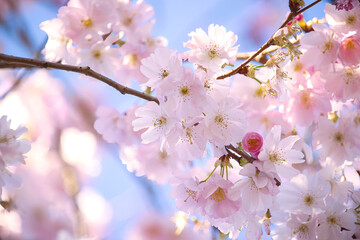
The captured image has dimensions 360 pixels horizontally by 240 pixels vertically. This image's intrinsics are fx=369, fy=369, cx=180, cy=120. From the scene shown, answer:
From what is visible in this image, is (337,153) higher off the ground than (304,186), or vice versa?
(337,153)

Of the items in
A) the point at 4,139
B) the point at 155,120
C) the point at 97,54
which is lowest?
the point at 155,120

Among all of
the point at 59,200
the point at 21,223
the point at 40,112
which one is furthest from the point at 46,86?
the point at 21,223

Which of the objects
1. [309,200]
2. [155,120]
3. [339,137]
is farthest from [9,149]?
[339,137]

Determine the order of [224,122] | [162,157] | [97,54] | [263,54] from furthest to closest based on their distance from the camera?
[162,157] < [97,54] < [263,54] < [224,122]

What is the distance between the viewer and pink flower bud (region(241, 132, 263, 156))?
41.0 inches

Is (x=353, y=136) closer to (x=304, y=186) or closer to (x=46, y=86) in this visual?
(x=304, y=186)

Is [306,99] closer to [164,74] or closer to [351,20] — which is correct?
[351,20]

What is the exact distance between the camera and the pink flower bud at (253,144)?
3.42ft

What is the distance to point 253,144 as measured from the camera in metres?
1.04

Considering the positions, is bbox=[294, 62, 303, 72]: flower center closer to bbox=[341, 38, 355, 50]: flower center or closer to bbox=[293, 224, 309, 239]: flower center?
bbox=[341, 38, 355, 50]: flower center

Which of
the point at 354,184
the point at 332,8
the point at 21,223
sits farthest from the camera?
the point at 21,223

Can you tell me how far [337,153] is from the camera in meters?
1.35

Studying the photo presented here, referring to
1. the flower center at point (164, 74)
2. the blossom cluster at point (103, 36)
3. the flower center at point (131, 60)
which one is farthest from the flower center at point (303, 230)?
the flower center at point (131, 60)

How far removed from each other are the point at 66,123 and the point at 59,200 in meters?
0.70
